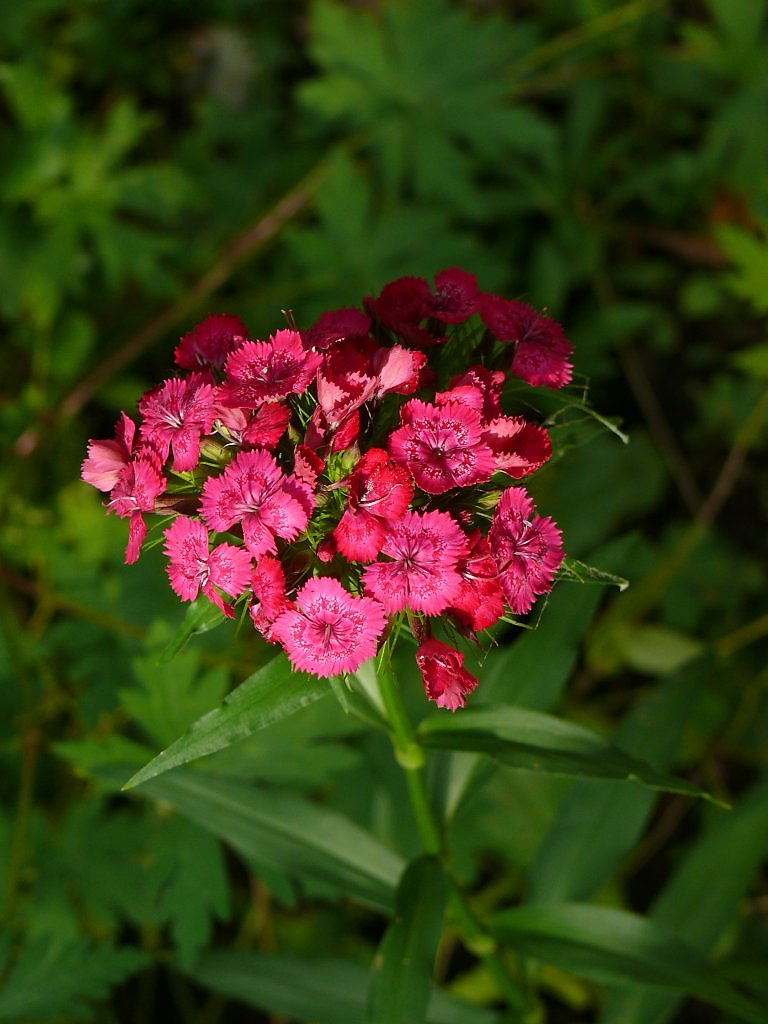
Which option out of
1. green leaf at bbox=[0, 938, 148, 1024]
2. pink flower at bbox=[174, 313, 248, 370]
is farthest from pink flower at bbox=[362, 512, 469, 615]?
green leaf at bbox=[0, 938, 148, 1024]

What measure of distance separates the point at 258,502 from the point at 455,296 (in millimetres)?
571

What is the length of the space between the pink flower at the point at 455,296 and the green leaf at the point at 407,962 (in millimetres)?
1217

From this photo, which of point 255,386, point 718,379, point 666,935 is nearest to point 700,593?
point 718,379

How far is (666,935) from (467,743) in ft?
2.55

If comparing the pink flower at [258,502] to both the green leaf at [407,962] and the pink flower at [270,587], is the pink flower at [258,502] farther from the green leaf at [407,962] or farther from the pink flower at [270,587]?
the green leaf at [407,962]

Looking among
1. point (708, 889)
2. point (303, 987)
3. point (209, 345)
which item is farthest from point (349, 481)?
point (708, 889)

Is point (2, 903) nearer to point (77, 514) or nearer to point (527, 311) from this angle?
point (77, 514)

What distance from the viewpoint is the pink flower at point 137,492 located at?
5.12 feet

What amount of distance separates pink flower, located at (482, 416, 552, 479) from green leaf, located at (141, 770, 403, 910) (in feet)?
3.83

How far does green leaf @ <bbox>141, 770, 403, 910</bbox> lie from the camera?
2234 mm

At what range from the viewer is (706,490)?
4184mm

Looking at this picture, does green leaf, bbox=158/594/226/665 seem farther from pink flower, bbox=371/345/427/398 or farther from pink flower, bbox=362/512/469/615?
pink flower, bbox=371/345/427/398

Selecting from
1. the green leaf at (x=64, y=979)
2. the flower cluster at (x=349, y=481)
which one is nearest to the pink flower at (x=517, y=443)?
the flower cluster at (x=349, y=481)

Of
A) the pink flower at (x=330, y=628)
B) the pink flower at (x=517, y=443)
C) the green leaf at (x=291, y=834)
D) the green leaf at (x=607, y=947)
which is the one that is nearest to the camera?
the pink flower at (x=330, y=628)
